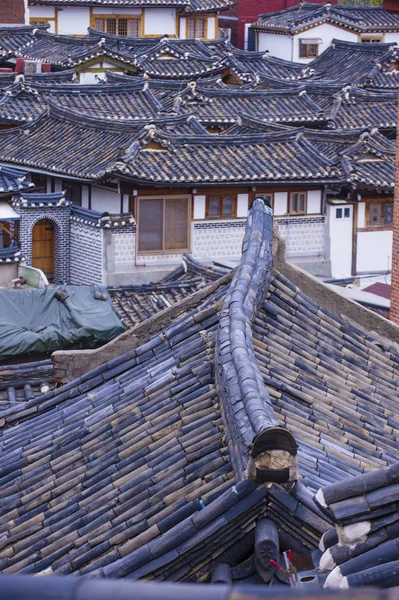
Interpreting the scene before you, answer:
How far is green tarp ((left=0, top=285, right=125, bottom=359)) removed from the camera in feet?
68.0

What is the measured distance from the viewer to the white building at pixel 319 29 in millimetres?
64062

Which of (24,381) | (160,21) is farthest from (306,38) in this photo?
(24,381)

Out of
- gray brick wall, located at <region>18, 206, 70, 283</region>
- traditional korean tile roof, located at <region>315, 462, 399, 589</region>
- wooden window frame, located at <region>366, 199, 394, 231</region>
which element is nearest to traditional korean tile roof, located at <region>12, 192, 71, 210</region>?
gray brick wall, located at <region>18, 206, 70, 283</region>

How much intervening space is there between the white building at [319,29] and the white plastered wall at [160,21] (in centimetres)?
543

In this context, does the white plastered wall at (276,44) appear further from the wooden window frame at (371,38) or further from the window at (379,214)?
the window at (379,214)

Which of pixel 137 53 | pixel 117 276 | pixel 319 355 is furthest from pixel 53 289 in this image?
pixel 137 53

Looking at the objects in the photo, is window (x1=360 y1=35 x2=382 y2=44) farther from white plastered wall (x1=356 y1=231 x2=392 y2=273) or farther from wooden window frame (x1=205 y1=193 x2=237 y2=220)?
wooden window frame (x1=205 y1=193 x2=237 y2=220)

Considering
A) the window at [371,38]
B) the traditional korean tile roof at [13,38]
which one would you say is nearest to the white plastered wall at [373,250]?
the traditional korean tile roof at [13,38]

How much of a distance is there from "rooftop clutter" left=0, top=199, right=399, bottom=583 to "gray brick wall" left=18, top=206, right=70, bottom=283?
1985 centimetres

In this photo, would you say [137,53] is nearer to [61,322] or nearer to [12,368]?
[61,322]

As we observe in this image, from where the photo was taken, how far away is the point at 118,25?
214 feet

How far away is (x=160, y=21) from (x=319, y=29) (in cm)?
962

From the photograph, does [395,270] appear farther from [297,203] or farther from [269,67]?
[269,67]

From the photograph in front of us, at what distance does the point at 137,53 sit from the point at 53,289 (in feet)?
110
